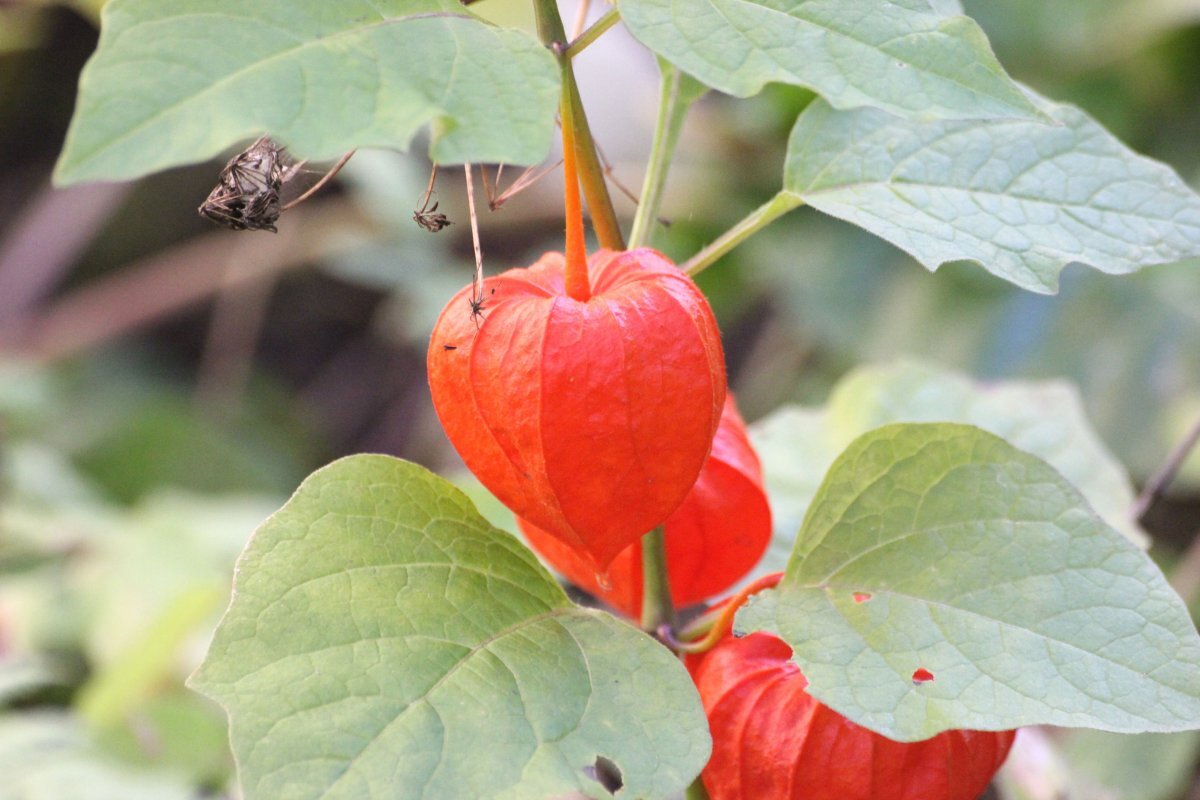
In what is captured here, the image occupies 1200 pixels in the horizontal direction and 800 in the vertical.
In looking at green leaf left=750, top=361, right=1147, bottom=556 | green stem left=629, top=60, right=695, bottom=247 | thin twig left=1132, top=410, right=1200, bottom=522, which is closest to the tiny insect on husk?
green stem left=629, top=60, right=695, bottom=247

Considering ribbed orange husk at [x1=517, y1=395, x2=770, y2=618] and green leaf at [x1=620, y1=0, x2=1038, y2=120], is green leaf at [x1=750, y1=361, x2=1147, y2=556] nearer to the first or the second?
ribbed orange husk at [x1=517, y1=395, x2=770, y2=618]

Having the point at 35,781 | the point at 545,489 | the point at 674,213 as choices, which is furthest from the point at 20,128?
the point at 545,489

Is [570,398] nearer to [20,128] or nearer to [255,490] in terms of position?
[255,490]

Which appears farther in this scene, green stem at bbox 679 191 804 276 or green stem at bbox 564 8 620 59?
green stem at bbox 679 191 804 276

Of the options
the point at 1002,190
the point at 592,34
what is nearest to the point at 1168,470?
the point at 1002,190

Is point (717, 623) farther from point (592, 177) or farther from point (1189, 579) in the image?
point (1189, 579)
